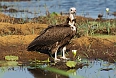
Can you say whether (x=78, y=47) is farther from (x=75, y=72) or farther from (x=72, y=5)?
(x=72, y=5)

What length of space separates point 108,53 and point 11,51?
7.89 ft

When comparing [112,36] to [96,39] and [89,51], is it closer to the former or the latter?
[96,39]

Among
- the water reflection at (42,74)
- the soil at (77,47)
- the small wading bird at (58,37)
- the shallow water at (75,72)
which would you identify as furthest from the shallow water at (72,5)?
the water reflection at (42,74)

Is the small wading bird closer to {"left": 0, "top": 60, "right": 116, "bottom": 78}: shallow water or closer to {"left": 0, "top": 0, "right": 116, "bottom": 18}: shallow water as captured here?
{"left": 0, "top": 60, "right": 116, "bottom": 78}: shallow water

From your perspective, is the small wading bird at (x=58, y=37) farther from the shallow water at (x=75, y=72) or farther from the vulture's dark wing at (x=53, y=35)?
the shallow water at (x=75, y=72)

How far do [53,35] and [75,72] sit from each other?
162 cm

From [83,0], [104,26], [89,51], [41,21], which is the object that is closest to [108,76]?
[89,51]

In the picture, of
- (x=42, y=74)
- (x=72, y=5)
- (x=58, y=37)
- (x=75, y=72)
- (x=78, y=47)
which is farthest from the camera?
(x=72, y=5)

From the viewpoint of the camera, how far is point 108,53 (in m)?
11.7

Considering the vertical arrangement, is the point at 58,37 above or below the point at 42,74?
above

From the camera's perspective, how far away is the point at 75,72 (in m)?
9.87

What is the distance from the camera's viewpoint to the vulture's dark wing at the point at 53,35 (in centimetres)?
1112

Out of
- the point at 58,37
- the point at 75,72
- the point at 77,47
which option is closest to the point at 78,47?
the point at 77,47

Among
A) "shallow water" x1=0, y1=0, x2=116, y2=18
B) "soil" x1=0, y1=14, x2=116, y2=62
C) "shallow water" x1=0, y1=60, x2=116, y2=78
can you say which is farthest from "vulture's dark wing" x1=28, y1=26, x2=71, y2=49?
"shallow water" x1=0, y1=0, x2=116, y2=18
